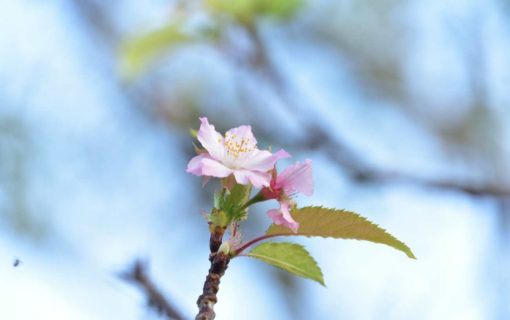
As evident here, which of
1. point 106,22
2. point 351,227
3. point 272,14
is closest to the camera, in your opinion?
point 351,227

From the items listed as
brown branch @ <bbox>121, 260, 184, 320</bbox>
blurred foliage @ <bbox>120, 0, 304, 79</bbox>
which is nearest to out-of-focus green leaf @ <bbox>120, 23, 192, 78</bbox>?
blurred foliage @ <bbox>120, 0, 304, 79</bbox>

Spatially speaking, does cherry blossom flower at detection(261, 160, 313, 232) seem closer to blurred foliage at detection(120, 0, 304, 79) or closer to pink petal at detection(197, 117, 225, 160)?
pink petal at detection(197, 117, 225, 160)

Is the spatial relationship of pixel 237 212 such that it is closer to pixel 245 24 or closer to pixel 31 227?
pixel 245 24

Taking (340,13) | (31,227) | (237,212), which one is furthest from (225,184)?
(340,13)

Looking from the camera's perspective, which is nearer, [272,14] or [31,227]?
[272,14]

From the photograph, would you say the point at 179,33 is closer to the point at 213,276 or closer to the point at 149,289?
the point at 149,289

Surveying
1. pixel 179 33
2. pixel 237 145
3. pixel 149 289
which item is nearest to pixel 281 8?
pixel 179 33
